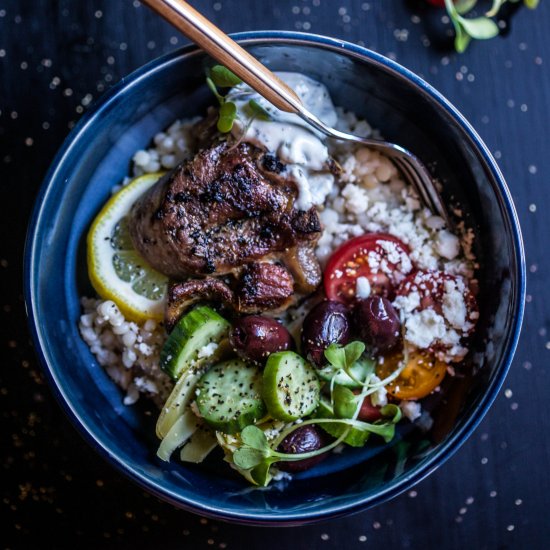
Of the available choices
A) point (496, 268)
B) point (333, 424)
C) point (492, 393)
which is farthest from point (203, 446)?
point (496, 268)

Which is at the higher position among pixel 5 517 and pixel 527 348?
pixel 5 517

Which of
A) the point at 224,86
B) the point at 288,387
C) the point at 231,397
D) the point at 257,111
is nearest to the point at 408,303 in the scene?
the point at 288,387

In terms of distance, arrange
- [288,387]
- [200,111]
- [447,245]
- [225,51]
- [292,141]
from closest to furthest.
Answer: [225,51], [288,387], [292,141], [447,245], [200,111]

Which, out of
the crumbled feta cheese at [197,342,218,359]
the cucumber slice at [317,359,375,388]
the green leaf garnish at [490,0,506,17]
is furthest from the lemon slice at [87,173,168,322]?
the green leaf garnish at [490,0,506,17]

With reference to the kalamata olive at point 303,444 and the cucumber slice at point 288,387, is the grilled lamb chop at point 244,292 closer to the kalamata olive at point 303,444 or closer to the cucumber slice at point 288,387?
the cucumber slice at point 288,387

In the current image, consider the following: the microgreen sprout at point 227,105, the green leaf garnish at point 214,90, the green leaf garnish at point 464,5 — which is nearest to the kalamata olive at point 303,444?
the microgreen sprout at point 227,105

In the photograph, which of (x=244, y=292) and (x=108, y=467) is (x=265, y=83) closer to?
(x=244, y=292)

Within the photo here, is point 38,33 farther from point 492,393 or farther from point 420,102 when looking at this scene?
point 492,393
